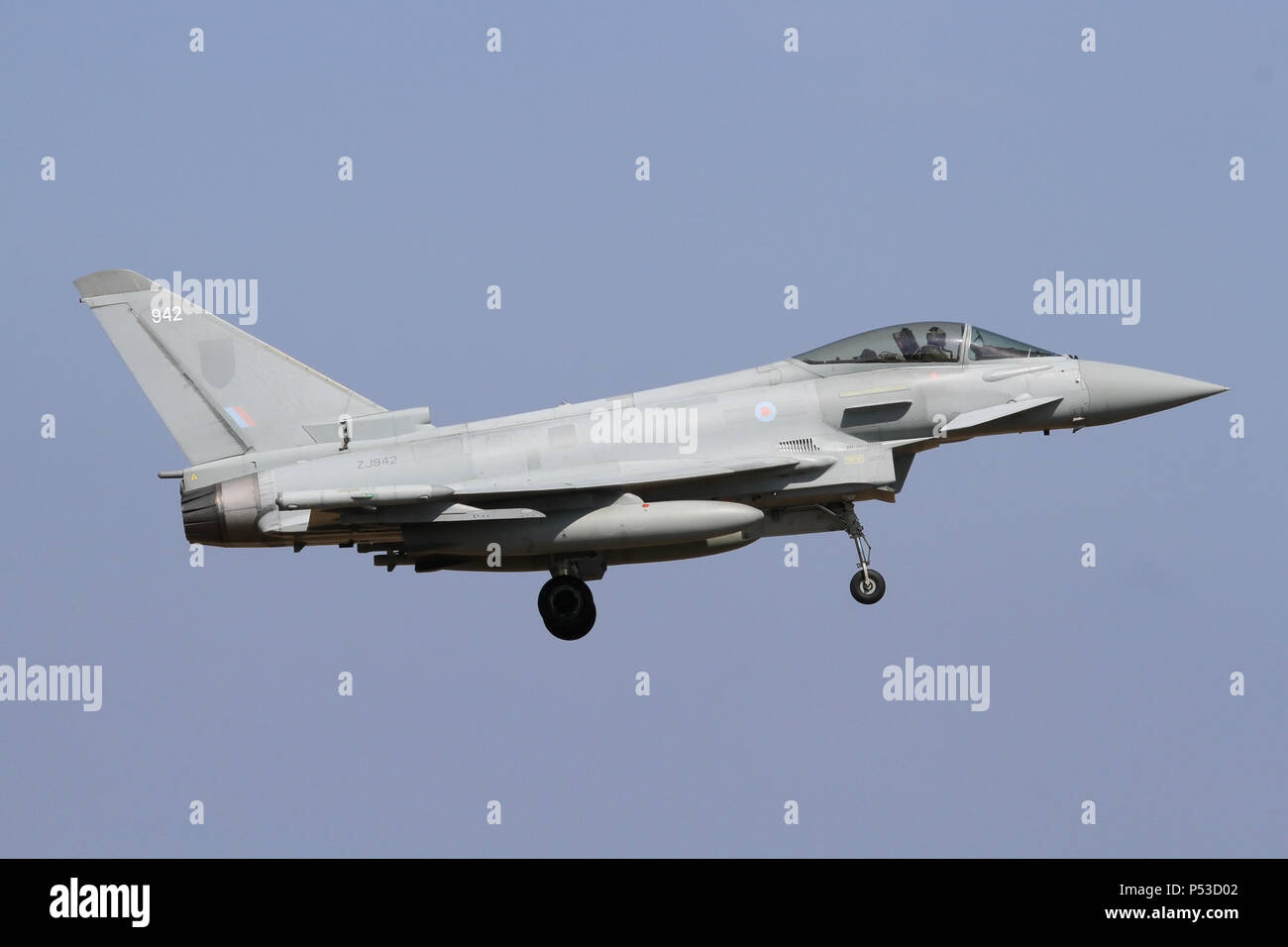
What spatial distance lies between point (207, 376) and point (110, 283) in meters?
1.82

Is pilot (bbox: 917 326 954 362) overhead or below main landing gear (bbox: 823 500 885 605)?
overhead

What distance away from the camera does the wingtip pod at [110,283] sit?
2491 cm

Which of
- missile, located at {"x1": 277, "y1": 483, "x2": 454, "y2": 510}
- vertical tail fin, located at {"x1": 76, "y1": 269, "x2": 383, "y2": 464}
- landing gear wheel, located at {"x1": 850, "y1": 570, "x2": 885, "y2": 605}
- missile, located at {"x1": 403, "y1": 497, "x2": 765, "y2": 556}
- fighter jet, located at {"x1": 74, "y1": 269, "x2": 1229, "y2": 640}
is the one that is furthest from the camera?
vertical tail fin, located at {"x1": 76, "y1": 269, "x2": 383, "y2": 464}

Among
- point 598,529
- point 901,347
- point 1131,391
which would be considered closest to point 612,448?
point 598,529

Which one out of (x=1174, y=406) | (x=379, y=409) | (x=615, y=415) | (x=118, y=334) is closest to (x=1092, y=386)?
(x=1174, y=406)

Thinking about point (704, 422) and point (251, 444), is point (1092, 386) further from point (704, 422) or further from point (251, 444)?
point (251, 444)

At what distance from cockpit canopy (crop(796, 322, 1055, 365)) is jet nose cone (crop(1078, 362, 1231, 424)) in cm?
72

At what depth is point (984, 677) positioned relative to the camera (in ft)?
88.4

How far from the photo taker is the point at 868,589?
2402 centimetres

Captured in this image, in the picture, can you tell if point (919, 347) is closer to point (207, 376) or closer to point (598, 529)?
point (598, 529)

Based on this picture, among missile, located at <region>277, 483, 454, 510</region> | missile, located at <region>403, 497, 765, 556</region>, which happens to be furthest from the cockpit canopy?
missile, located at <region>277, 483, 454, 510</region>

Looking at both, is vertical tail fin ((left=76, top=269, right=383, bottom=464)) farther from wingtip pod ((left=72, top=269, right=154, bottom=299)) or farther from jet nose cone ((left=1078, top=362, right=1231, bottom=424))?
jet nose cone ((left=1078, top=362, right=1231, bottom=424))

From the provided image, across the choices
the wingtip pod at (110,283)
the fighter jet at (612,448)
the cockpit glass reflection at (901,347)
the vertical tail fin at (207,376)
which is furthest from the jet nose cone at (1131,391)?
the wingtip pod at (110,283)

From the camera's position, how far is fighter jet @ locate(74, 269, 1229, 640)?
2342cm
